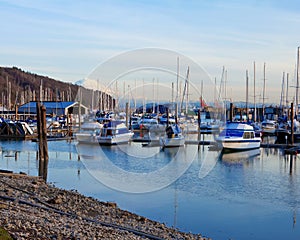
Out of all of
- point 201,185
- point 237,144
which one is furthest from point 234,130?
point 201,185

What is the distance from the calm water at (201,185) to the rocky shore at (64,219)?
1804mm

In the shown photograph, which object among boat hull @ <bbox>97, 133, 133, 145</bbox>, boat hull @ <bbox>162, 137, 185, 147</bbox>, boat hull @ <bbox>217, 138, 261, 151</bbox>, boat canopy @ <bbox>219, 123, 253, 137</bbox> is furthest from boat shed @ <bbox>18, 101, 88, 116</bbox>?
boat hull @ <bbox>217, 138, 261, 151</bbox>

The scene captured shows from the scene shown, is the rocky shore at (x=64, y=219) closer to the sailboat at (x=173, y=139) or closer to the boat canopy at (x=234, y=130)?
the sailboat at (x=173, y=139)

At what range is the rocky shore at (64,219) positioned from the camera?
38.6 ft

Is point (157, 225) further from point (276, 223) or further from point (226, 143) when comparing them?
point (226, 143)

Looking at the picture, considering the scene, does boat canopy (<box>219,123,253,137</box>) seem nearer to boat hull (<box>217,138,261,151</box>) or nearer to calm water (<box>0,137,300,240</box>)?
boat hull (<box>217,138,261,151</box>)

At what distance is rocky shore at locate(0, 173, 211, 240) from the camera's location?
11.8 metres

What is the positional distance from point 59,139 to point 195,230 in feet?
126

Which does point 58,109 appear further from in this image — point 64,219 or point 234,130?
point 64,219

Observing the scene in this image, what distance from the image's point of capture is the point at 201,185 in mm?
24828

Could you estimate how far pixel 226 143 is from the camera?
43.0 metres

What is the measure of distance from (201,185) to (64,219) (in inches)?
476

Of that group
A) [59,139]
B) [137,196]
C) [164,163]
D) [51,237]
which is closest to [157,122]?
[59,139]

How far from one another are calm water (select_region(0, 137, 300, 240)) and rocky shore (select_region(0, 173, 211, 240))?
5.92 ft
